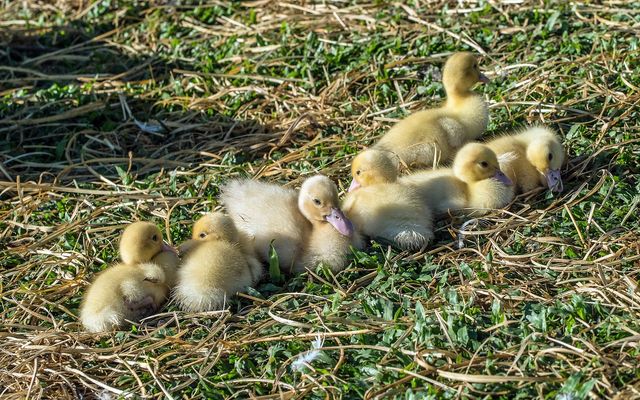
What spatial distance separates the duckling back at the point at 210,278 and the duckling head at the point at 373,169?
80 centimetres

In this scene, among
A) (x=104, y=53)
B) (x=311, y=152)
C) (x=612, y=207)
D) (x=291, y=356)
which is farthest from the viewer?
(x=104, y=53)

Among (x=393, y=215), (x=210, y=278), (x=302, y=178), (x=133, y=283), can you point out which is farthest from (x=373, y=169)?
(x=133, y=283)

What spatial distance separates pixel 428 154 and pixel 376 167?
599 mm

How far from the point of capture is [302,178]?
18.0 ft

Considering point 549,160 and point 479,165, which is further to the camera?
point 549,160

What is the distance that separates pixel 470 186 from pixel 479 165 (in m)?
0.12

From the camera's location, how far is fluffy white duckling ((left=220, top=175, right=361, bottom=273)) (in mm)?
4527

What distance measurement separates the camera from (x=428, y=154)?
17.4ft

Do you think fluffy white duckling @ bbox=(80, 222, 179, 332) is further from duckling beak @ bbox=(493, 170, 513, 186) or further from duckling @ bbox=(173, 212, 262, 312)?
duckling beak @ bbox=(493, 170, 513, 186)

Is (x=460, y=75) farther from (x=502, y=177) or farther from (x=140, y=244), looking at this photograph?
(x=140, y=244)

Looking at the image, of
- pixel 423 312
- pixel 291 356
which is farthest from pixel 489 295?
pixel 291 356

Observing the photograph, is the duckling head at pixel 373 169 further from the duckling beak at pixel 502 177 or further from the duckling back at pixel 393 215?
the duckling beak at pixel 502 177

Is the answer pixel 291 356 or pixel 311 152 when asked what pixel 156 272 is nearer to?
pixel 291 356

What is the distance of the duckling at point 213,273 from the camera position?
4.29 meters
